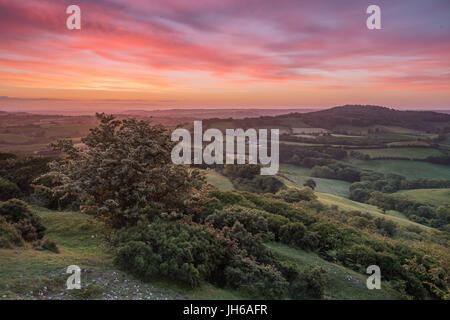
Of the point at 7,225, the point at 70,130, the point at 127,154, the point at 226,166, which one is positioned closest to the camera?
the point at 7,225

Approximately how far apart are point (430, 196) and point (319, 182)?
1062 inches

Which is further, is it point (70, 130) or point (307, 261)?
point (70, 130)

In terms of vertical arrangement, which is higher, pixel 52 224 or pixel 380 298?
pixel 52 224

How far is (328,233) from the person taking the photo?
12898mm

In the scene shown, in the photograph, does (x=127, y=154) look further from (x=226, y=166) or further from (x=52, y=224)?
(x=226, y=166)

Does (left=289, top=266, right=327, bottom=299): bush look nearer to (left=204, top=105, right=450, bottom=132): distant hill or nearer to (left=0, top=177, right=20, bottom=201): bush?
(left=0, top=177, right=20, bottom=201): bush

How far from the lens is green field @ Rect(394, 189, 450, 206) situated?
207 ft

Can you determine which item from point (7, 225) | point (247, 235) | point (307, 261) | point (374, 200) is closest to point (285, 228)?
point (307, 261)

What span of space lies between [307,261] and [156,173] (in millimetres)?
6924

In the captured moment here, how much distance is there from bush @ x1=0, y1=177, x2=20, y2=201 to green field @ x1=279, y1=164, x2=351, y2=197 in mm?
58123

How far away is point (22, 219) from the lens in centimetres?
1052

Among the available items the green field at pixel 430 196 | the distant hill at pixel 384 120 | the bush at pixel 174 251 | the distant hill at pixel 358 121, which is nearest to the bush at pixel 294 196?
the bush at pixel 174 251

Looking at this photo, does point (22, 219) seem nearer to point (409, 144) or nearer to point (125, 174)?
point (125, 174)

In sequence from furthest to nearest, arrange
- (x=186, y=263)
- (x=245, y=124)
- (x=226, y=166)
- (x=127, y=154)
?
1. (x=245, y=124)
2. (x=226, y=166)
3. (x=127, y=154)
4. (x=186, y=263)
